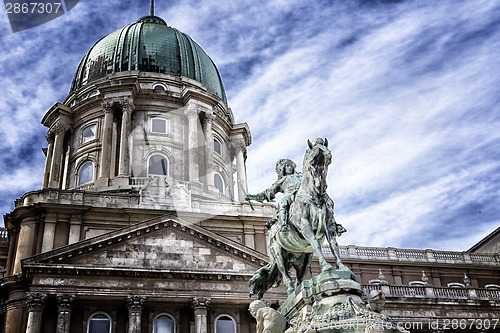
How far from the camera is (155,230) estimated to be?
99.2 ft

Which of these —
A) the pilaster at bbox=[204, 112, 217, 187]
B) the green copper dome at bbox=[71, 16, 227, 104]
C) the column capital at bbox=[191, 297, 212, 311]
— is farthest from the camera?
the green copper dome at bbox=[71, 16, 227, 104]

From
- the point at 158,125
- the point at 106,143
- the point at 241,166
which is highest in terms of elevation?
the point at 158,125

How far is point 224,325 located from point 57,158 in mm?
21811

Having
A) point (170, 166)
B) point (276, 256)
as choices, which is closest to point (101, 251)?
point (170, 166)

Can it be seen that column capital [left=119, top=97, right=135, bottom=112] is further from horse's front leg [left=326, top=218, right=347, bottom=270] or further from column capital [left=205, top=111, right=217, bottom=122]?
horse's front leg [left=326, top=218, right=347, bottom=270]

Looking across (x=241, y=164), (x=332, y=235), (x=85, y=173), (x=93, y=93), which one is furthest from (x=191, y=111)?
(x=332, y=235)

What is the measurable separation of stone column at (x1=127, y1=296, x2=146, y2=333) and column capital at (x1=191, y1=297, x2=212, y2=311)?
2605 mm

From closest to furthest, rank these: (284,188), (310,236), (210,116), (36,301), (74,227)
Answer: (310,236)
(284,188)
(36,301)
(74,227)
(210,116)

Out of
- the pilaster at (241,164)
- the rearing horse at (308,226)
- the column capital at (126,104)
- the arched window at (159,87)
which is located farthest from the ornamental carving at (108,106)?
the rearing horse at (308,226)

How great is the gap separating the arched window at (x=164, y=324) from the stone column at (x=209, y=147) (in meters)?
14.4

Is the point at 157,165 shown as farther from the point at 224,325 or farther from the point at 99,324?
the point at 224,325

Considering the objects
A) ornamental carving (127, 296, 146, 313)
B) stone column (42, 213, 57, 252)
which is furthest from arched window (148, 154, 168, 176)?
ornamental carving (127, 296, 146, 313)

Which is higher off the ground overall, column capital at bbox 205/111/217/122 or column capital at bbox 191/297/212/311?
column capital at bbox 205/111/217/122

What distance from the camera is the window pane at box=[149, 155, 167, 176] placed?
140ft
